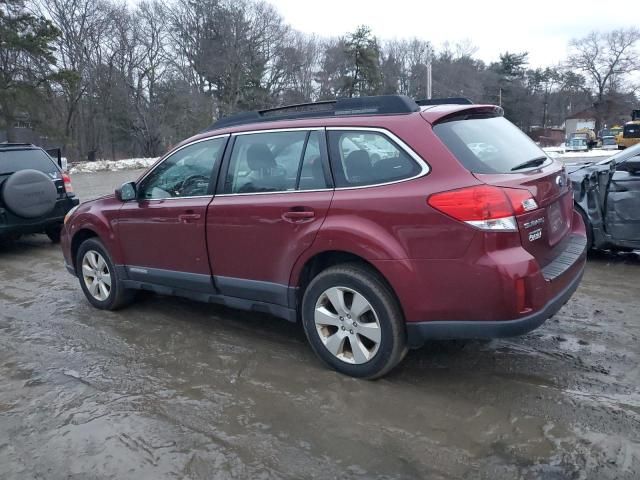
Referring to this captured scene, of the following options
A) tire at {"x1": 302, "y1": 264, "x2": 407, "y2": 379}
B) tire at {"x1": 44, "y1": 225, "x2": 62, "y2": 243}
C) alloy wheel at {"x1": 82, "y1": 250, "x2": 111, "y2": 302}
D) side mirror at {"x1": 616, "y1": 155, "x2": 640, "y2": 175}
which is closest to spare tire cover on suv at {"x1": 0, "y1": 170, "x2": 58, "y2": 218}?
tire at {"x1": 44, "y1": 225, "x2": 62, "y2": 243}

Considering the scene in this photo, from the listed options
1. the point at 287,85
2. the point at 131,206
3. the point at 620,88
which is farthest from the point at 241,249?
the point at 620,88

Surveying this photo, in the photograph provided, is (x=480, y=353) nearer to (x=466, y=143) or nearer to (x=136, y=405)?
(x=466, y=143)

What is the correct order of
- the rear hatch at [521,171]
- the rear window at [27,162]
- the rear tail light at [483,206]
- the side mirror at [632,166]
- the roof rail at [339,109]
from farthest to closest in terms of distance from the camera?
the rear window at [27,162] < the side mirror at [632,166] < the roof rail at [339,109] < the rear hatch at [521,171] < the rear tail light at [483,206]

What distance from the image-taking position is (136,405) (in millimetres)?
3412

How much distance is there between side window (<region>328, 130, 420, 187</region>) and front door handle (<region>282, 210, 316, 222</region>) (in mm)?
267

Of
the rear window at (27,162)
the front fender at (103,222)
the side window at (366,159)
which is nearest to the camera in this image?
the side window at (366,159)

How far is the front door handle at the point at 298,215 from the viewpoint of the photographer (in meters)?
3.60

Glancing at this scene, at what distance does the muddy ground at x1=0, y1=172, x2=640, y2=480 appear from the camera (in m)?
2.77

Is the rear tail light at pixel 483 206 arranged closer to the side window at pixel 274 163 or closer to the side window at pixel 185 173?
the side window at pixel 274 163

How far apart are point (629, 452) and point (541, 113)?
8804 cm

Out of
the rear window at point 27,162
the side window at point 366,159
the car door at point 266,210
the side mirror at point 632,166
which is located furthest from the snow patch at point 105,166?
the side window at point 366,159

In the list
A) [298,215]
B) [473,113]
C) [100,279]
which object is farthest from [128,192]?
[473,113]

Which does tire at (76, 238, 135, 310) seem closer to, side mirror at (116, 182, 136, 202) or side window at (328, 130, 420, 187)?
side mirror at (116, 182, 136, 202)

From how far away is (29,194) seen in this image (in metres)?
7.77
